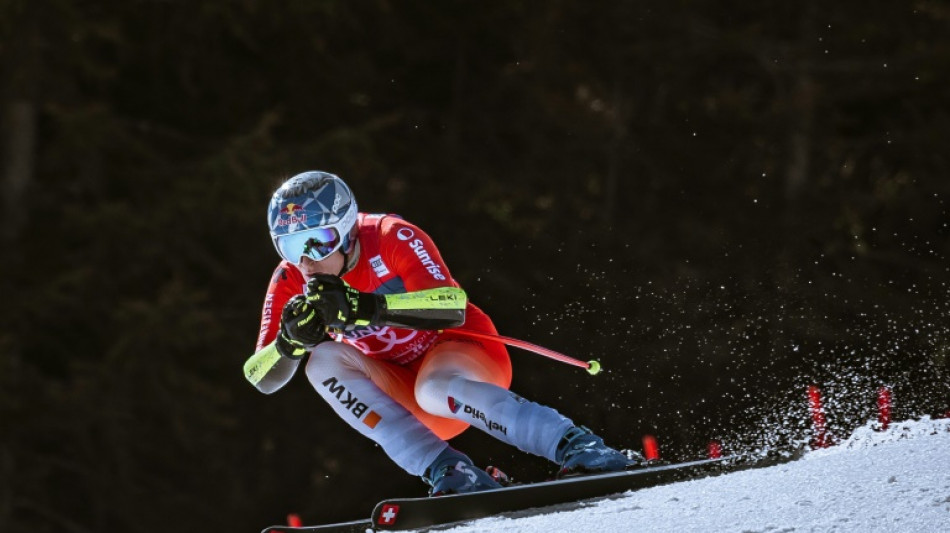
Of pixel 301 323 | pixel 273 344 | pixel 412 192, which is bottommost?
pixel 301 323

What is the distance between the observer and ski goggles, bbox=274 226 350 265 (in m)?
5.50

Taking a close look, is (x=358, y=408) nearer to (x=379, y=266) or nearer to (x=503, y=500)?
(x=379, y=266)

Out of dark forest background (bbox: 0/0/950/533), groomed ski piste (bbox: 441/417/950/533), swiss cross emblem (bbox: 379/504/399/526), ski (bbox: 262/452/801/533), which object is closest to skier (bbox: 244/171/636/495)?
ski (bbox: 262/452/801/533)

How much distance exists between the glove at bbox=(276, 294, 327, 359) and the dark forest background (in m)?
7.21

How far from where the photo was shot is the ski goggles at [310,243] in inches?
216

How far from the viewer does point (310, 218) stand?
5.47 m

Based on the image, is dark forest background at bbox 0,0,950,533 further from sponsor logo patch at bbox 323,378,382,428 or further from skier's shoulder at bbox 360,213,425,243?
sponsor logo patch at bbox 323,378,382,428

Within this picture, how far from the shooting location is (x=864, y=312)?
45.2 ft

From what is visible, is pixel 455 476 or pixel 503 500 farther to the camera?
pixel 455 476

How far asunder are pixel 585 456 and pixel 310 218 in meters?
1.29

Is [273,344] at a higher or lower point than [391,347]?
lower

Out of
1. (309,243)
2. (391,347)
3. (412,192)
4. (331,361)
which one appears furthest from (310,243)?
(412,192)

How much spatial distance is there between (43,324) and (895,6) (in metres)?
10.7

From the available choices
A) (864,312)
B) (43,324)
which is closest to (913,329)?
(864,312)
